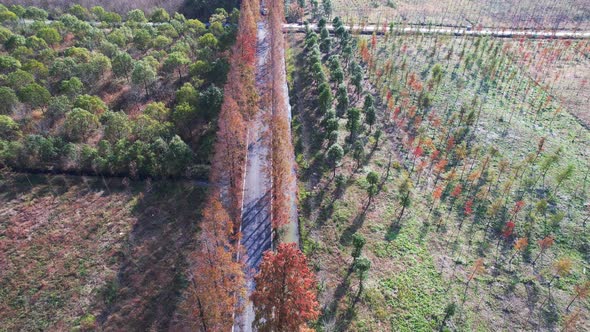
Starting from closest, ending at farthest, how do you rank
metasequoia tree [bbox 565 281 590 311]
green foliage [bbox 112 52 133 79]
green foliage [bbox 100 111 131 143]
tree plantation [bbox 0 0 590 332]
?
tree plantation [bbox 0 0 590 332] → metasequoia tree [bbox 565 281 590 311] → green foliage [bbox 100 111 131 143] → green foliage [bbox 112 52 133 79]

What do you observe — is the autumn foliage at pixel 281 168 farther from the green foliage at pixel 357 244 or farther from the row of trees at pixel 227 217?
the green foliage at pixel 357 244

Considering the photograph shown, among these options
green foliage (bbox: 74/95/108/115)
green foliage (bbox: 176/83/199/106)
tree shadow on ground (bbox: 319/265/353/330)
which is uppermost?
green foliage (bbox: 176/83/199/106)

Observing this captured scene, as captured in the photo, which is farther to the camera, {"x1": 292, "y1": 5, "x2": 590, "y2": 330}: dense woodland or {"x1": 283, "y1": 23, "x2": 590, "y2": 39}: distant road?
{"x1": 283, "y1": 23, "x2": 590, "y2": 39}: distant road

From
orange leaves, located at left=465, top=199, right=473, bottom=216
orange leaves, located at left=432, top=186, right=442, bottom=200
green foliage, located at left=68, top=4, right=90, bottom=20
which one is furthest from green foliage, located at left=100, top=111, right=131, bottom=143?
green foliage, located at left=68, top=4, right=90, bottom=20

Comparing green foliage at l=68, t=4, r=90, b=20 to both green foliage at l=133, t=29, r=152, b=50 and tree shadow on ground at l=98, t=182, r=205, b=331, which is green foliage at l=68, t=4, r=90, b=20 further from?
tree shadow on ground at l=98, t=182, r=205, b=331

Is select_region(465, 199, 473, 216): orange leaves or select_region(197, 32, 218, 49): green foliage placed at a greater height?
select_region(197, 32, 218, 49): green foliage

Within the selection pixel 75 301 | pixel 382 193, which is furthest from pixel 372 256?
pixel 75 301

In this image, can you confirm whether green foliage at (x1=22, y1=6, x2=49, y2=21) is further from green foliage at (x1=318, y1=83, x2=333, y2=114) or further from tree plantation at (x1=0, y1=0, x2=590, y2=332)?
green foliage at (x1=318, y1=83, x2=333, y2=114)

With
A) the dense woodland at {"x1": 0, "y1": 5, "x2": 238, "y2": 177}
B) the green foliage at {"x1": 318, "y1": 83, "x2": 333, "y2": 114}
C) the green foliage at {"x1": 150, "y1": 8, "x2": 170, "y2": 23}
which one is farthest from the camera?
the green foliage at {"x1": 150, "y1": 8, "x2": 170, "y2": 23}
